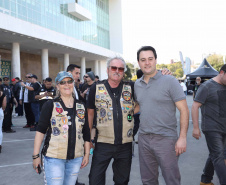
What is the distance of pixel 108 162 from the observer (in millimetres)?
2939

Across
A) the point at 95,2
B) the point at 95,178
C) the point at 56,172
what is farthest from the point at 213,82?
the point at 95,2

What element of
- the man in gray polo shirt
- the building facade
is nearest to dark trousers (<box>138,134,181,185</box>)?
the man in gray polo shirt

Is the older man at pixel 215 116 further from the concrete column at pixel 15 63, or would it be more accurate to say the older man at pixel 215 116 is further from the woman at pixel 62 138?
the concrete column at pixel 15 63

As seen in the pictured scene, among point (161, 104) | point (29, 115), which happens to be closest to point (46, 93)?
point (29, 115)

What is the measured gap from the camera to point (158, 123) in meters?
2.71

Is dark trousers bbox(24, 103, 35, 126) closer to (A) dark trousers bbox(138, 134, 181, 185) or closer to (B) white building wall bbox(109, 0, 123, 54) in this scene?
(A) dark trousers bbox(138, 134, 181, 185)

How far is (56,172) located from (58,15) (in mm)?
33263

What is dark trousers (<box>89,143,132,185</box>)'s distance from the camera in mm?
2863

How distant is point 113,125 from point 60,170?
0.84 m

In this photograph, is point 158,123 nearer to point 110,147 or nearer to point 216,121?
point 110,147

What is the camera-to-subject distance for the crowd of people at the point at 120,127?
2.53 m

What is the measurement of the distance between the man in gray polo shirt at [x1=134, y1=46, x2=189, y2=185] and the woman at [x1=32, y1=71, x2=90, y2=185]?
0.78 meters

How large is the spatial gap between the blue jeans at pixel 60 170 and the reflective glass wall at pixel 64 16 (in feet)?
79.0

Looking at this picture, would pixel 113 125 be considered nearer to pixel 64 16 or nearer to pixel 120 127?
pixel 120 127
